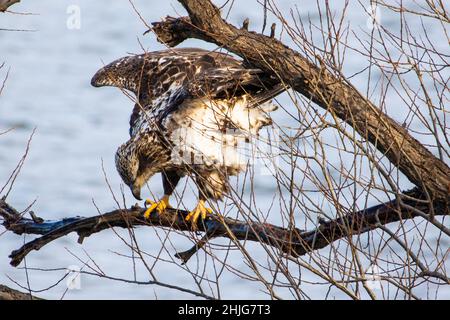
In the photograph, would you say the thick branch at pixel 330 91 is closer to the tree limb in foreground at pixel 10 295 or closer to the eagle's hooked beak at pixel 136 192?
the tree limb in foreground at pixel 10 295

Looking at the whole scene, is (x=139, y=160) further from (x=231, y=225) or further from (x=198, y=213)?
(x=231, y=225)

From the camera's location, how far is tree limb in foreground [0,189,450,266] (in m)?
6.09

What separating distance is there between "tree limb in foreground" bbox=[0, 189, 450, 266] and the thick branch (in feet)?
0.64

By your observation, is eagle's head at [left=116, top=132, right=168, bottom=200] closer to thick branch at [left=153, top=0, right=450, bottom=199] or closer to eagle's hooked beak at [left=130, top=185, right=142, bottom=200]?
eagle's hooked beak at [left=130, top=185, right=142, bottom=200]

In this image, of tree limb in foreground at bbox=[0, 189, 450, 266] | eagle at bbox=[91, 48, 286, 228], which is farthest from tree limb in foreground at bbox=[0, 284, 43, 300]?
eagle at bbox=[91, 48, 286, 228]

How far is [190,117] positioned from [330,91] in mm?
1770

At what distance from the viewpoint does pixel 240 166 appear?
782 centimetres

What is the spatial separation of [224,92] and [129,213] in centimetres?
108

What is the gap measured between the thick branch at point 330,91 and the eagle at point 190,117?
75cm

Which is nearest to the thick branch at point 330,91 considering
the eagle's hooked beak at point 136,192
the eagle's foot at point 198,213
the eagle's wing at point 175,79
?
the eagle's wing at point 175,79

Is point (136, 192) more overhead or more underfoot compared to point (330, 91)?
more overhead

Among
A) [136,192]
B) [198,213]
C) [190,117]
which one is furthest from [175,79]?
[198,213]

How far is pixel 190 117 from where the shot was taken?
7742 mm
